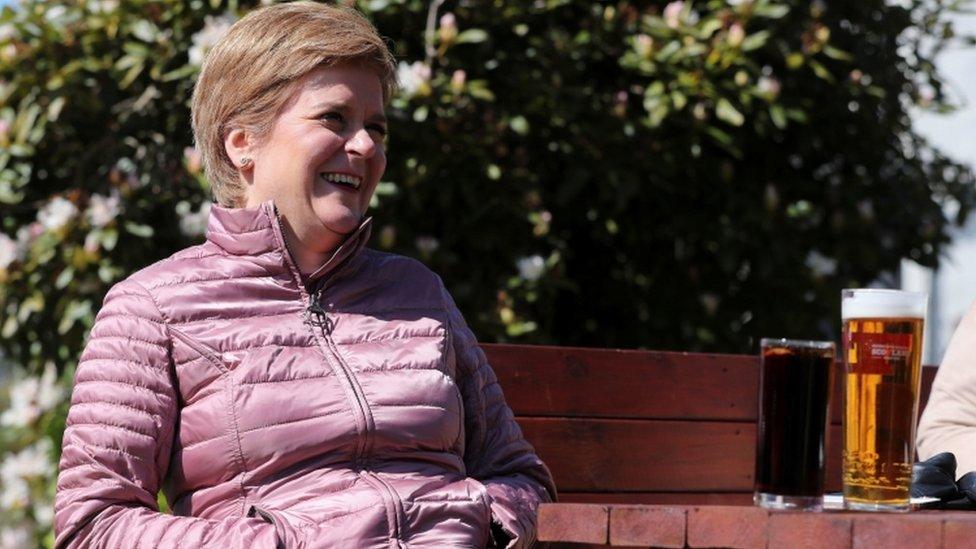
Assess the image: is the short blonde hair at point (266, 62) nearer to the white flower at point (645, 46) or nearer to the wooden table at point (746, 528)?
the wooden table at point (746, 528)

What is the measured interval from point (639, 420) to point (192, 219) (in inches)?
55.2

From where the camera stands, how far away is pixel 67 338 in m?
3.94

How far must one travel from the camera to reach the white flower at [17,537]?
4980mm

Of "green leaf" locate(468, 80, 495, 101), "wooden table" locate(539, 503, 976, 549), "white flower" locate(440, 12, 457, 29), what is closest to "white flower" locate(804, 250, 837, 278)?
"green leaf" locate(468, 80, 495, 101)

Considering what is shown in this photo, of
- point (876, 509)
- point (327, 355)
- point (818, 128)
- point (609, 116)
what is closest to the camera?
point (876, 509)

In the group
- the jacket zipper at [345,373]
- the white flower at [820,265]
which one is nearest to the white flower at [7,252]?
the jacket zipper at [345,373]

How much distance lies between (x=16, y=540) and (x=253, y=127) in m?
3.08

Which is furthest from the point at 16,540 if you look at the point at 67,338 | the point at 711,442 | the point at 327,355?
the point at 327,355

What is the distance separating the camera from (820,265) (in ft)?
14.0

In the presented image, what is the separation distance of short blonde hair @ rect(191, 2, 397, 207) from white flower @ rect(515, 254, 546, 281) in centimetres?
153

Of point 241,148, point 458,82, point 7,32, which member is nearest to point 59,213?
point 7,32

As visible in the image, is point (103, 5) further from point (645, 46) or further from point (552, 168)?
point (645, 46)

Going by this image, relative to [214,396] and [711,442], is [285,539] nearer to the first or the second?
[214,396]

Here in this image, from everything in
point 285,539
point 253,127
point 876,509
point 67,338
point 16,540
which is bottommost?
point 16,540
